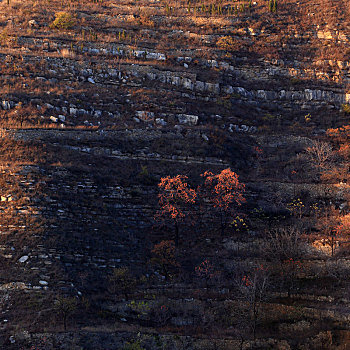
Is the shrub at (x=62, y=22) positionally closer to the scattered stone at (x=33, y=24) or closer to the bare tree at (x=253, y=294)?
the scattered stone at (x=33, y=24)

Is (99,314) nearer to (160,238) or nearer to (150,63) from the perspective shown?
(160,238)

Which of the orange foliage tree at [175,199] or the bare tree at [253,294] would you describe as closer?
the bare tree at [253,294]

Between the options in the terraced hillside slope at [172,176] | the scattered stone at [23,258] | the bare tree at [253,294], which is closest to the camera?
the bare tree at [253,294]

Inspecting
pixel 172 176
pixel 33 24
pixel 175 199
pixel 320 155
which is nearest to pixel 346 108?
pixel 320 155

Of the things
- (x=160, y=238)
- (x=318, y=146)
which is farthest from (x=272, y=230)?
(x=318, y=146)

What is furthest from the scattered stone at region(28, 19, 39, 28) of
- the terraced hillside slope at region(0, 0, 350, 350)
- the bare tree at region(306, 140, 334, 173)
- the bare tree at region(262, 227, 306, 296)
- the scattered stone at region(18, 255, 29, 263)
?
the bare tree at region(262, 227, 306, 296)

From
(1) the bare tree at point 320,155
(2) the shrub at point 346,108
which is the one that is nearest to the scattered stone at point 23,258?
(1) the bare tree at point 320,155
